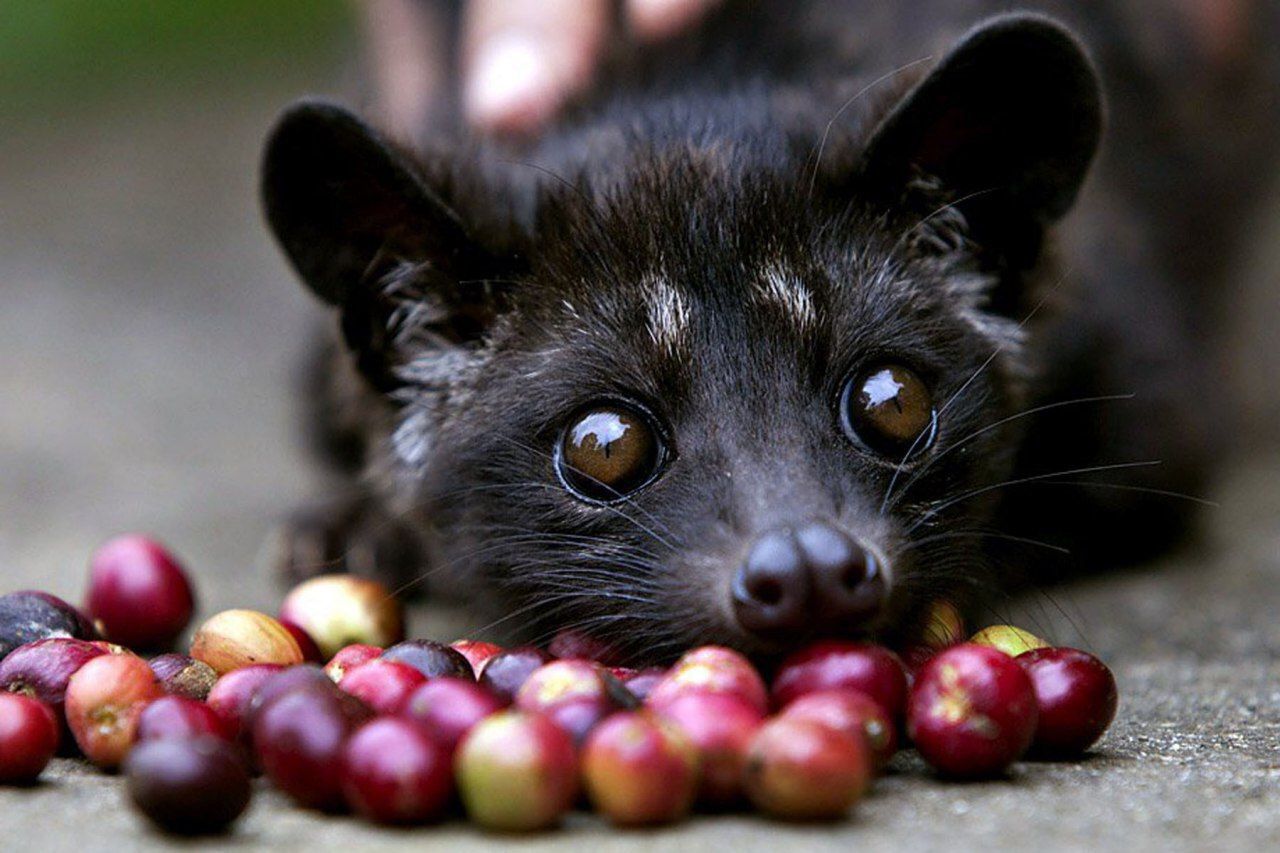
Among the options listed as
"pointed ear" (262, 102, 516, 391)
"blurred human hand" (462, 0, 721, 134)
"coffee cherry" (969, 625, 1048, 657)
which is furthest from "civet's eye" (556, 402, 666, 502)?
"blurred human hand" (462, 0, 721, 134)

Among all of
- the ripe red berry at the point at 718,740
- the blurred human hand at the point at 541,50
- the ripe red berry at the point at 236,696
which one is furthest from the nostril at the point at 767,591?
the blurred human hand at the point at 541,50

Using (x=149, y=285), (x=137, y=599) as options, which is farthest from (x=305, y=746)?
(x=149, y=285)

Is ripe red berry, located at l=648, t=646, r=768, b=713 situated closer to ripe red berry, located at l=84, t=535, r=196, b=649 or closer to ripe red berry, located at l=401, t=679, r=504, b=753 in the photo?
ripe red berry, located at l=401, t=679, r=504, b=753

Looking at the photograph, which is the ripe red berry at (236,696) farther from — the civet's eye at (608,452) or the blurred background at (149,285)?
the blurred background at (149,285)

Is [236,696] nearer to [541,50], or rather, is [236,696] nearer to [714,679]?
[714,679]

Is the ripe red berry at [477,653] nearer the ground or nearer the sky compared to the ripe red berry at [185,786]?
nearer the sky

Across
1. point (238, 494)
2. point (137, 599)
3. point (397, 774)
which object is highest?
point (238, 494)

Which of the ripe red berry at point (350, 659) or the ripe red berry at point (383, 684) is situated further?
the ripe red berry at point (350, 659)
